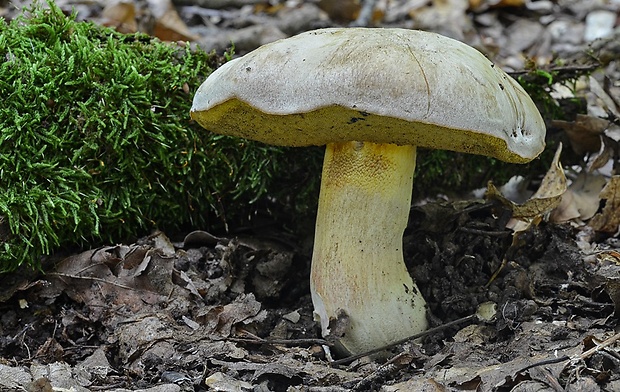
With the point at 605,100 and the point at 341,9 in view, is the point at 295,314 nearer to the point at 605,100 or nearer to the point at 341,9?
the point at 605,100

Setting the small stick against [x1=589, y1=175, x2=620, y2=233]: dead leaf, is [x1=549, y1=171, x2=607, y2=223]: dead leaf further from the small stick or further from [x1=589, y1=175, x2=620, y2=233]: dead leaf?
the small stick

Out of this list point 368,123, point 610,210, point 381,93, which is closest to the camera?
point 381,93

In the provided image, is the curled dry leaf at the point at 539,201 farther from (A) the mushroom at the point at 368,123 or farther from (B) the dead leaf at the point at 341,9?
(B) the dead leaf at the point at 341,9

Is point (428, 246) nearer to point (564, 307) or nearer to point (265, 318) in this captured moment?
point (564, 307)

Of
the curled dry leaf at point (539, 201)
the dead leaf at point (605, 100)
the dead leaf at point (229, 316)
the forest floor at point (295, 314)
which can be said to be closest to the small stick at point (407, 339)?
the forest floor at point (295, 314)

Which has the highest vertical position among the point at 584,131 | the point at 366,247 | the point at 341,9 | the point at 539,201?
the point at 341,9

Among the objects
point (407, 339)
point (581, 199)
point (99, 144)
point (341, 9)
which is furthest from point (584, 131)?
point (341, 9)

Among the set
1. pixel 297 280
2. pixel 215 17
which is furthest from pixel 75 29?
pixel 215 17

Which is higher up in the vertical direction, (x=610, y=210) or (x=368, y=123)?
(x=368, y=123)
